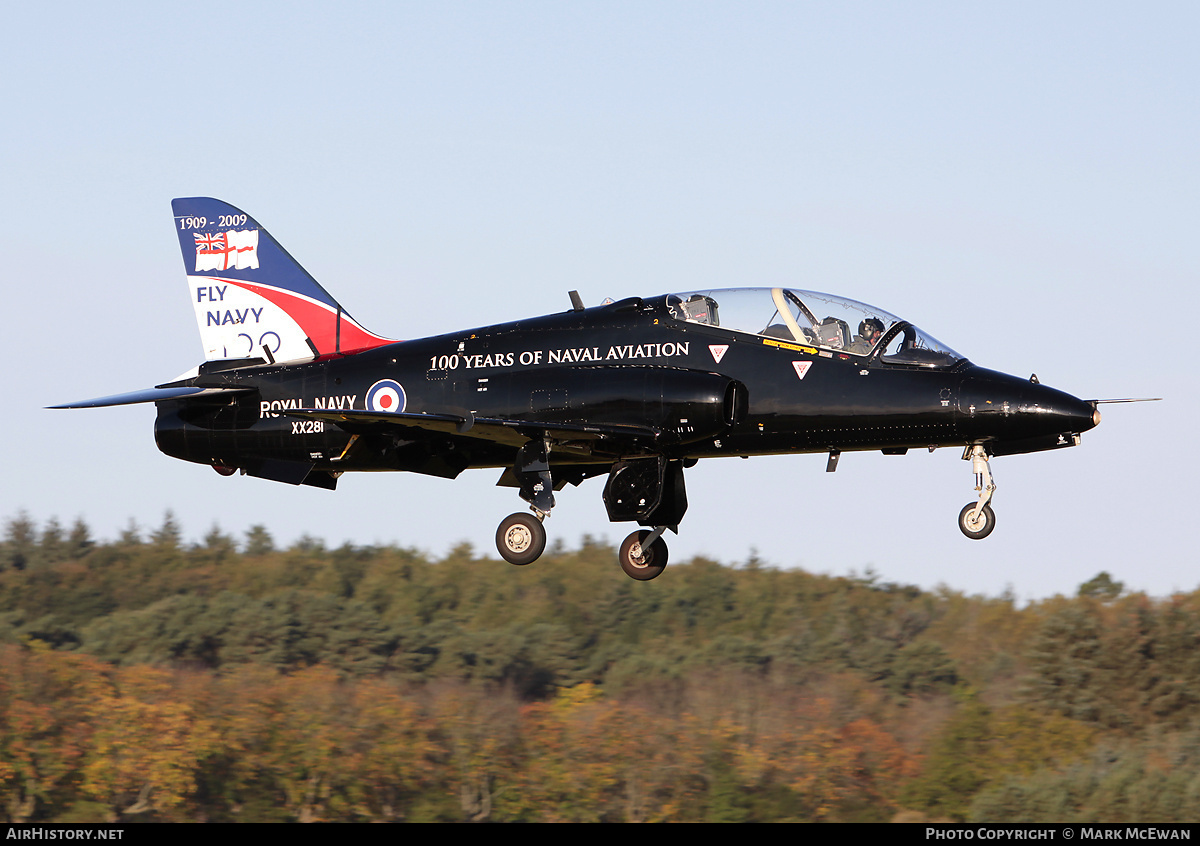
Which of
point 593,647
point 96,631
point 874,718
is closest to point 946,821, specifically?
point 874,718

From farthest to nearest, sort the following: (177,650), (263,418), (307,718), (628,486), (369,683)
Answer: (177,650) < (369,683) < (307,718) < (263,418) < (628,486)

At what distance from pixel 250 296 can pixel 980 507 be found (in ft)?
37.7

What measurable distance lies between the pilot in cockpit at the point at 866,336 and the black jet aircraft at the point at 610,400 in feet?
0.06

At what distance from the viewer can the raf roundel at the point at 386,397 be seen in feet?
63.1

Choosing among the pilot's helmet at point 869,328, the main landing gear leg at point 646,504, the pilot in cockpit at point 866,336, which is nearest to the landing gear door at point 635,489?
the main landing gear leg at point 646,504

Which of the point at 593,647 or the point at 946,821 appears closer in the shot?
the point at 946,821

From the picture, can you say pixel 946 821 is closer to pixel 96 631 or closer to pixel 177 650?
pixel 177 650

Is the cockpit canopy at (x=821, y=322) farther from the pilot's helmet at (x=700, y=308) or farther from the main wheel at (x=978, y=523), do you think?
the main wheel at (x=978, y=523)

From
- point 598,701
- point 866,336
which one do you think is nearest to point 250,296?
point 866,336

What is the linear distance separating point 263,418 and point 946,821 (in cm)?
3794

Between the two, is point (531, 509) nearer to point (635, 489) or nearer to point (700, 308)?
point (635, 489)

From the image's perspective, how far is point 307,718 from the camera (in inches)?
2216

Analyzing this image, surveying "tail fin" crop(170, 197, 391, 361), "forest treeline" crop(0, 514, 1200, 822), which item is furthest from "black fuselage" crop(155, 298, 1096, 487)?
"forest treeline" crop(0, 514, 1200, 822)

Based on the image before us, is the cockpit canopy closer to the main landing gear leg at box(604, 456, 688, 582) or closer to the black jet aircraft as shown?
the black jet aircraft
